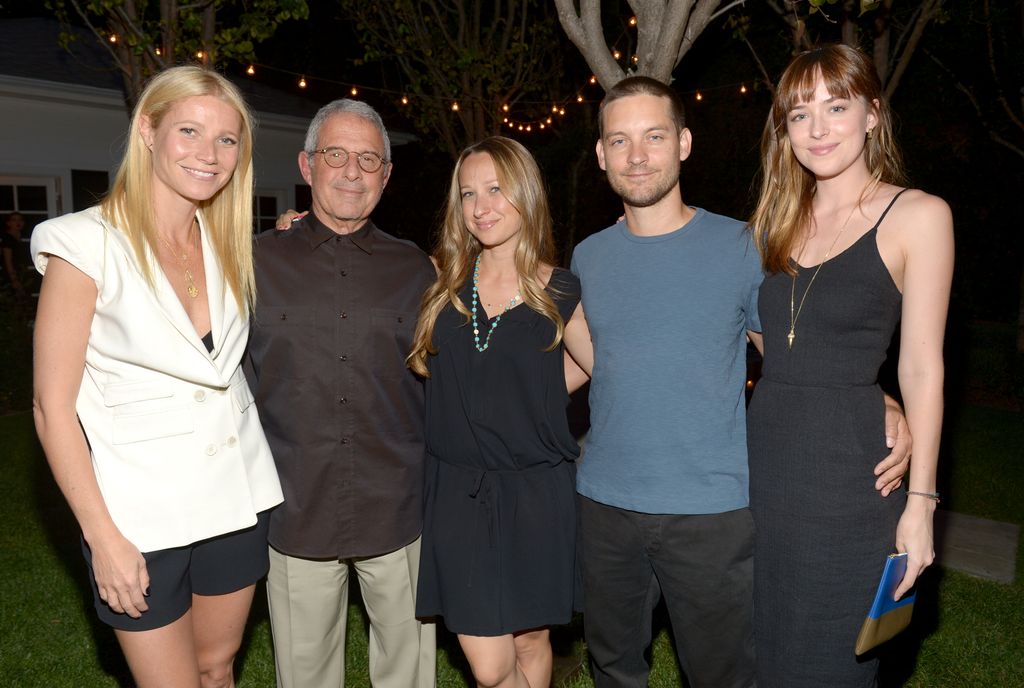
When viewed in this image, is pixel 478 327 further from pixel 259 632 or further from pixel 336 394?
pixel 259 632

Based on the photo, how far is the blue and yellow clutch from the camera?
239 cm

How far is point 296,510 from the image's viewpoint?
3.07m

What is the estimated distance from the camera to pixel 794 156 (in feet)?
9.37

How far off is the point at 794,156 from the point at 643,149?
0.51 metres

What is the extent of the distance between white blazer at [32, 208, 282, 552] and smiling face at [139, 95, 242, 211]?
0.80 ft

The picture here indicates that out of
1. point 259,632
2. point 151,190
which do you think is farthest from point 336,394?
point 259,632

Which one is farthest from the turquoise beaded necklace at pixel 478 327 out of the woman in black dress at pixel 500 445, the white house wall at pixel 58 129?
the white house wall at pixel 58 129

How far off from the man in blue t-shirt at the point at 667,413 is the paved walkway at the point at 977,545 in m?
3.37

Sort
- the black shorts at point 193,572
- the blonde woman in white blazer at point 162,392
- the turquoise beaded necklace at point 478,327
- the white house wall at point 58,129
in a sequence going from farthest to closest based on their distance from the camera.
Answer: the white house wall at point 58,129 → the turquoise beaded necklace at point 478,327 → the black shorts at point 193,572 → the blonde woman in white blazer at point 162,392

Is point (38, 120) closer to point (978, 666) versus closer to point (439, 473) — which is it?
point (439, 473)

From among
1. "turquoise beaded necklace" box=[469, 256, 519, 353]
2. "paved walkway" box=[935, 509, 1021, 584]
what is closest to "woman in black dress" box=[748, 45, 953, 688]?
"turquoise beaded necklace" box=[469, 256, 519, 353]

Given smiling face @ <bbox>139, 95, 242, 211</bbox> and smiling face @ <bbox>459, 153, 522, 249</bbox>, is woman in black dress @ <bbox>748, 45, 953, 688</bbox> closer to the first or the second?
smiling face @ <bbox>459, 153, 522, 249</bbox>

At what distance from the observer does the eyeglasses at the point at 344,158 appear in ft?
10.3

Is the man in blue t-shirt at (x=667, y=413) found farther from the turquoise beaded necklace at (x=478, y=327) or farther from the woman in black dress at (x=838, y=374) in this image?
the turquoise beaded necklace at (x=478, y=327)
